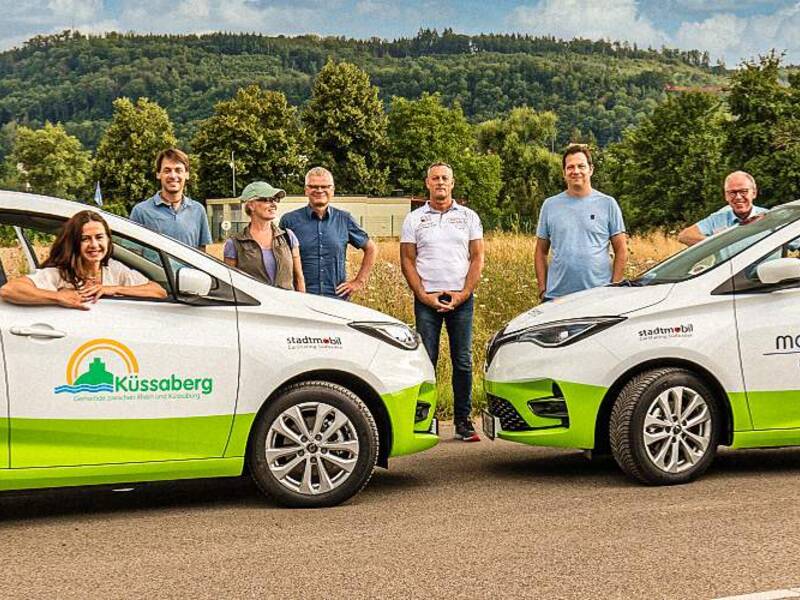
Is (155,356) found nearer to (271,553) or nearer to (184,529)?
(184,529)

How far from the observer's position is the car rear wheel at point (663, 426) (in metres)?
7.46

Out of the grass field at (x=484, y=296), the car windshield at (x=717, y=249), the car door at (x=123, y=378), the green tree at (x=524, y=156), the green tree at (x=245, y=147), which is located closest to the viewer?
the car door at (x=123, y=378)

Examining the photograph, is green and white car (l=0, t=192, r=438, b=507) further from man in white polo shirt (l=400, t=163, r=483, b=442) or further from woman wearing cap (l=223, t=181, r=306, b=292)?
man in white polo shirt (l=400, t=163, r=483, b=442)

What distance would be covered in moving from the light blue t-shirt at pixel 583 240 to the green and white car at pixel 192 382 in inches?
89.3

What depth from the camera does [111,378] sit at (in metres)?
6.65

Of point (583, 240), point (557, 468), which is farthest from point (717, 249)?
point (557, 468)

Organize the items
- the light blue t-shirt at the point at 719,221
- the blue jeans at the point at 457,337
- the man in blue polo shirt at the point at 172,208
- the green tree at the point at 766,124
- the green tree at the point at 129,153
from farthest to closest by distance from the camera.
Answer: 1. the green tree at the point at 129,153
2. the green tree at the point at 766,124
3. the light blue t-shirt at the point at 719,221
4. the blue jeans at the point at 457,337
5. the man in blue polo shirt at the point at 172,208

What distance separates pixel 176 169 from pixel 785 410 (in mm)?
4613

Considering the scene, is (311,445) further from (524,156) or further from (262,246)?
(524,156)

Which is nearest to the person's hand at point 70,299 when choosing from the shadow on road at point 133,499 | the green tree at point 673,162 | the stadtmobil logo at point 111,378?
the stadtmobil logo at point 111,378

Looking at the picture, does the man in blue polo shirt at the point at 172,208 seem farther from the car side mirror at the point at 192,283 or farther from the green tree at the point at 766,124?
the green tree at the point at 766,124

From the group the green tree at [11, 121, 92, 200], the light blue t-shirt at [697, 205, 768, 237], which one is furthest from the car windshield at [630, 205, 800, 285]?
the green tree at [11, 121, 92, 200]

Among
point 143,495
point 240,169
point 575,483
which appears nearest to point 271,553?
point 143,495

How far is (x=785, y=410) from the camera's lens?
7680 mm
